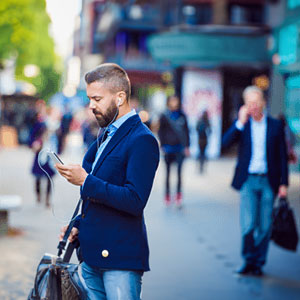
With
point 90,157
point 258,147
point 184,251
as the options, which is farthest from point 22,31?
point 90,157

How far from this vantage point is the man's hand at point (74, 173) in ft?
10.5

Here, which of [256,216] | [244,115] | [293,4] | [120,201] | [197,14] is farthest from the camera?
[197,14]

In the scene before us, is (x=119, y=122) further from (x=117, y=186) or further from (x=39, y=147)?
(x=39, y=147)

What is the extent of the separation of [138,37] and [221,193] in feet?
108

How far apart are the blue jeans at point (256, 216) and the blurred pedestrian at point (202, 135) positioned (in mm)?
12659

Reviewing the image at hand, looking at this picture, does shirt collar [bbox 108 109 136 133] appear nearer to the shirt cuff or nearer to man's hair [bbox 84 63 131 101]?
man's hair [bbox 84 63 131 101]

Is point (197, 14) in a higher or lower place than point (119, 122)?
higher

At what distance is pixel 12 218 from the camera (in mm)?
10398

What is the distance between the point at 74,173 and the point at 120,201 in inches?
9.8

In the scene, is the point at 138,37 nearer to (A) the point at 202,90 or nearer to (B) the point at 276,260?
(A) the point at 202,90

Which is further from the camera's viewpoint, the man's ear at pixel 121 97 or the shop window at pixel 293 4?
the shop window at pixel 293 4

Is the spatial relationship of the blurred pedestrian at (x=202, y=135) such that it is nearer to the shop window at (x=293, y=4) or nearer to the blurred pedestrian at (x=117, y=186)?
the shop window at (x=293, y=4)

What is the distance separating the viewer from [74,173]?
321 cm

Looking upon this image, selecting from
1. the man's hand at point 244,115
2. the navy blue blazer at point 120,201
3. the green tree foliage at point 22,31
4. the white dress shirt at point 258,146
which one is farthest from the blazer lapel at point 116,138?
the green tree foliage at point 22,31
